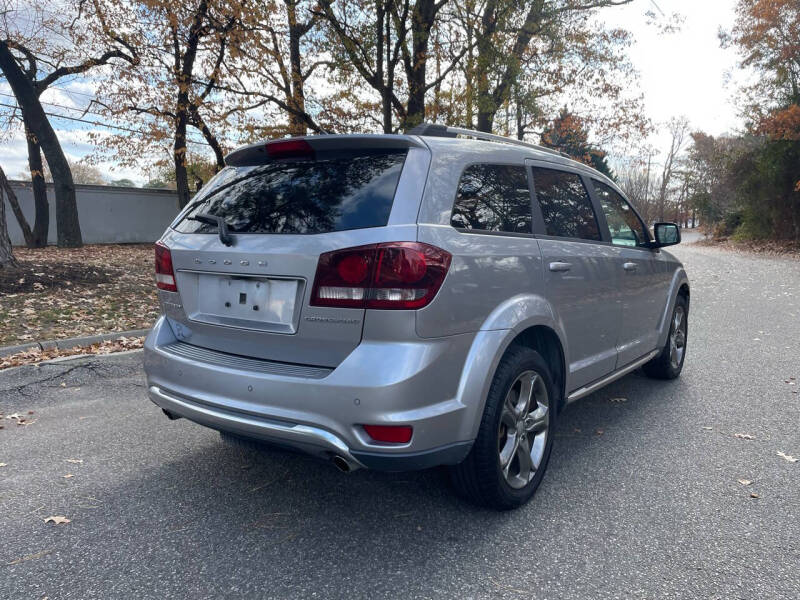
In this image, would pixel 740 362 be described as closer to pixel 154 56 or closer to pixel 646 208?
pixel 154 56

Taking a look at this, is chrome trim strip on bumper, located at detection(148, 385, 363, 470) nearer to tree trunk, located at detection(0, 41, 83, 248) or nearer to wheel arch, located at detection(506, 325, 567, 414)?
wheel arch, located at detection(506, 325, 567, 414)

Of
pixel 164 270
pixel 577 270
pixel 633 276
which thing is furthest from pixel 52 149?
pixel 577 270

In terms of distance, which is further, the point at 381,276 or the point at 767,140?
the point at 767,140

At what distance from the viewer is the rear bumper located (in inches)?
88.0

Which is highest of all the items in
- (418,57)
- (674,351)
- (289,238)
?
(418,57)

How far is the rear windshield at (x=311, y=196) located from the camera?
2.44 meters

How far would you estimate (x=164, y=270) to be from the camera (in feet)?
9.86

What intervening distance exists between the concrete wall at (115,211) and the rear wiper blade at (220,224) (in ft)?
82.1

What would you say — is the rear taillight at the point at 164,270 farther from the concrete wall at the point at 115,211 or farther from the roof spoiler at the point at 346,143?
the concrete wall at the point at 115,211

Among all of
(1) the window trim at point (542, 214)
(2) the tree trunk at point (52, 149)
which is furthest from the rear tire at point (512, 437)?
(2) the tree trunk at point (52, 149)

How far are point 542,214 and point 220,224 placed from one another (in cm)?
175

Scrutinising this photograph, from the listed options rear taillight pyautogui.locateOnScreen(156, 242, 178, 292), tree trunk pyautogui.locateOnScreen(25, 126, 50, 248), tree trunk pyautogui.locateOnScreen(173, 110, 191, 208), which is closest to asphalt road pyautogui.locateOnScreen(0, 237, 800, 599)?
rear taillight pyautogui.locateOnScreen(156, 242, 178, 292)

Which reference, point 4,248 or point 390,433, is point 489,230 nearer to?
point 390,433

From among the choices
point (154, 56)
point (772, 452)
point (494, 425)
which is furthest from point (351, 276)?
point (154, 56)
